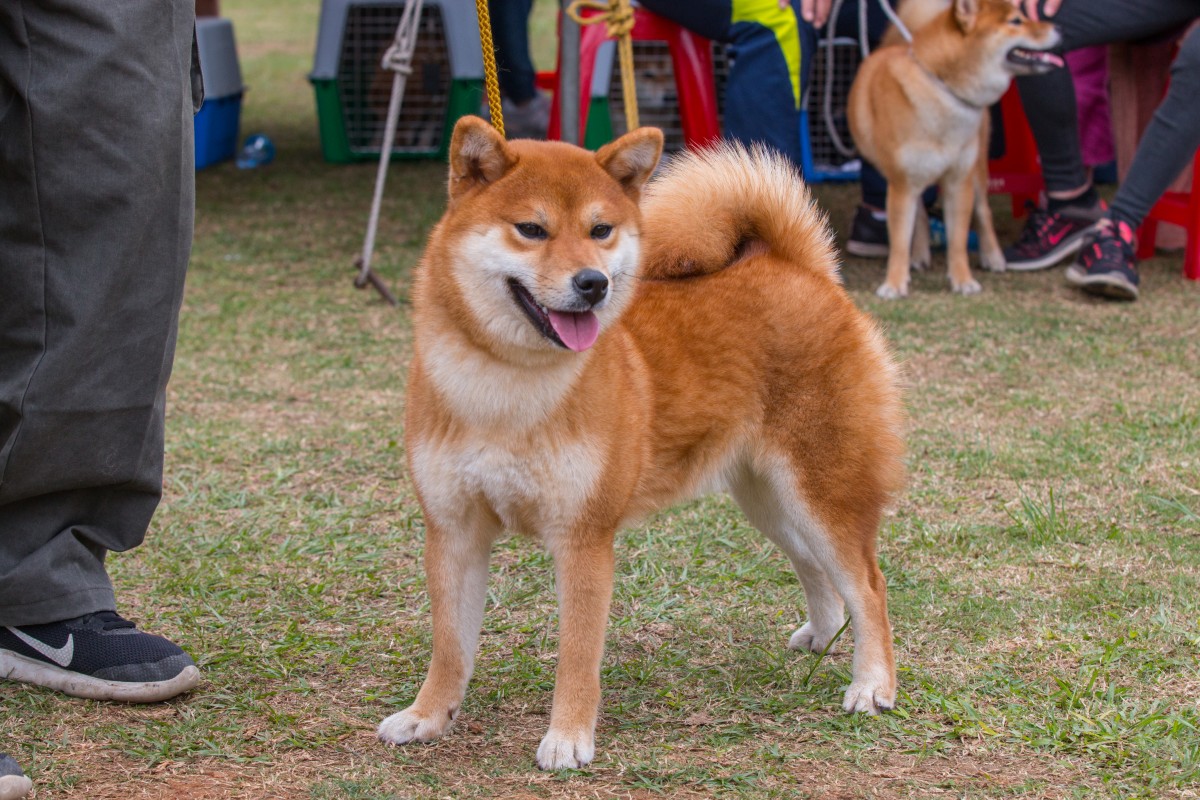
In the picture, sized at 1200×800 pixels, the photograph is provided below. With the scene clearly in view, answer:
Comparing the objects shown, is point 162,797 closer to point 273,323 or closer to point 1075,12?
point 273,323

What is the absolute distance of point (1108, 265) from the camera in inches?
182

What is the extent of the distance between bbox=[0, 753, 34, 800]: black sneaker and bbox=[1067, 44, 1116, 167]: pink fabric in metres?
5.36

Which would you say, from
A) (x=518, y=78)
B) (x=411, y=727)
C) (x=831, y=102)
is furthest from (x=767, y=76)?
(x=411, y=727)

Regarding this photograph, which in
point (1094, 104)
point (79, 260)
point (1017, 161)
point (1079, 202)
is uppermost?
point (79, 260)

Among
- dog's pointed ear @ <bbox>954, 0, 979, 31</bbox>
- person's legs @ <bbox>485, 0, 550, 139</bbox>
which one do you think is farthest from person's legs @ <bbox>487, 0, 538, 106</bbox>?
dog's pointed ear @ <bbox>954, 0, 979, 31</bbox>

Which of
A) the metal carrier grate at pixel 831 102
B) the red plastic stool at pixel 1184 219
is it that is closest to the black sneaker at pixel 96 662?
the red plastic stool at pixel 1184 219

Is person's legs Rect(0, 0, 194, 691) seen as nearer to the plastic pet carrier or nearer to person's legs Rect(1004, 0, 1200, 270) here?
person's legs Rect(1004, 0, 1200, 270)

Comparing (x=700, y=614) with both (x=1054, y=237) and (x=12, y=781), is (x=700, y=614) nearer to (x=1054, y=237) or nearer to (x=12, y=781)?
(x=12, y=781)

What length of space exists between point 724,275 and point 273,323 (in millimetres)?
2607

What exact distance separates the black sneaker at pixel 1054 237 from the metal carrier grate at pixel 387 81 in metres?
3.20

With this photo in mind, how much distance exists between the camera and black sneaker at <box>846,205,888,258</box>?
5484 millimetres

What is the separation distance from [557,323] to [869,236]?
3909mm

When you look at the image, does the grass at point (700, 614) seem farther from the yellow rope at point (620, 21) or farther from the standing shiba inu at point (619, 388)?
the yellow rope at point (620, 21)

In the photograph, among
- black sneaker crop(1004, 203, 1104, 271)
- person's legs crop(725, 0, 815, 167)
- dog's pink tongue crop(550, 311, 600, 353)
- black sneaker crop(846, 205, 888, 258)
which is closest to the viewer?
dog's pink tongue crop(550, 311, 600, 353)
